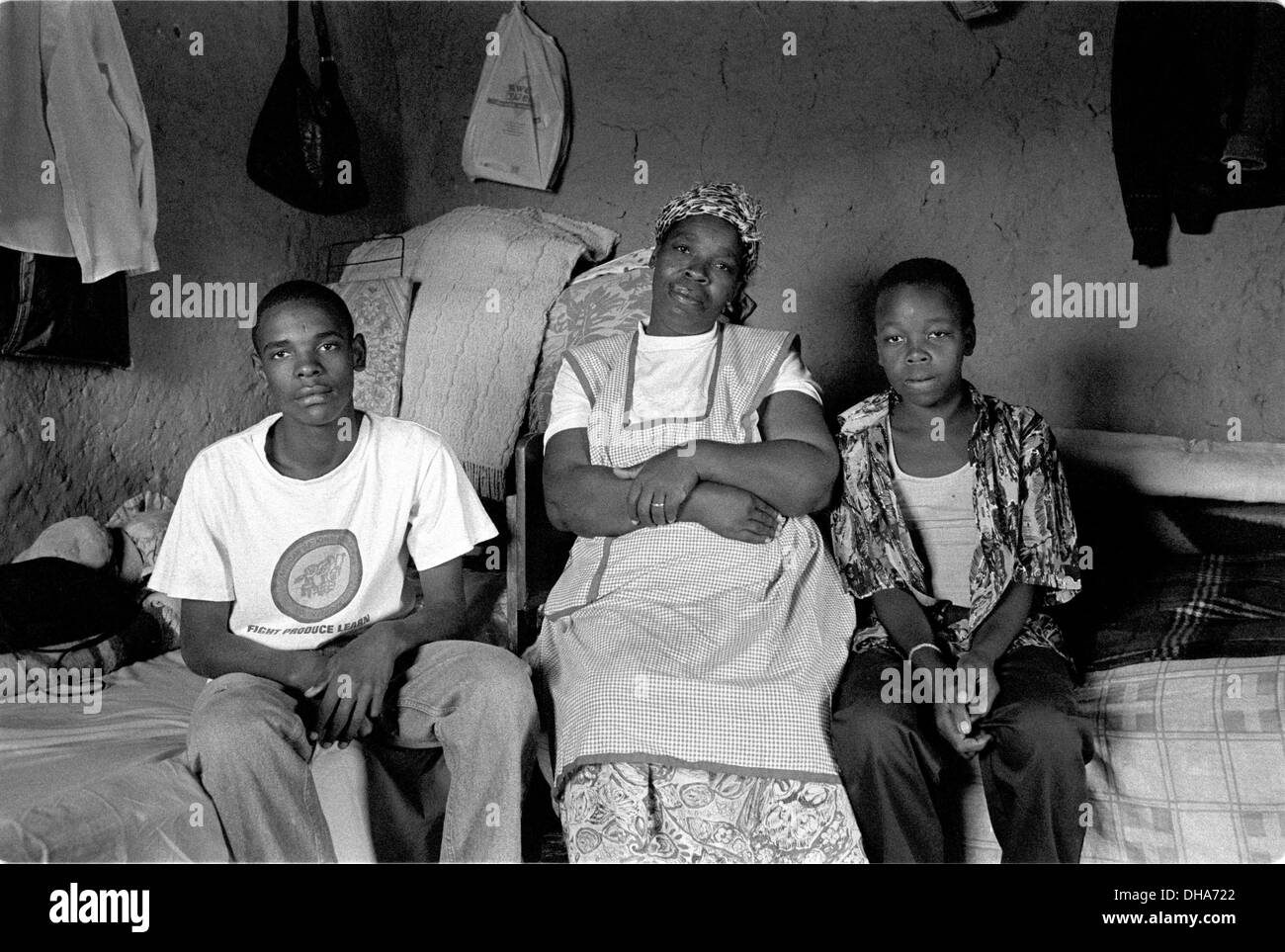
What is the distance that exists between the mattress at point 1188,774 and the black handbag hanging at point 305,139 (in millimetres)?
2581

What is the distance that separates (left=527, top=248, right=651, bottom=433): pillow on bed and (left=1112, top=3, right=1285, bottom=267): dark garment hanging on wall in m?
1.38

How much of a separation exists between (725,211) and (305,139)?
1630 mm

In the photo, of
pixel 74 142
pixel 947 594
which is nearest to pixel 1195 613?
pixel 947 594

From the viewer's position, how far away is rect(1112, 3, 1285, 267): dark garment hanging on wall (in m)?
2.62

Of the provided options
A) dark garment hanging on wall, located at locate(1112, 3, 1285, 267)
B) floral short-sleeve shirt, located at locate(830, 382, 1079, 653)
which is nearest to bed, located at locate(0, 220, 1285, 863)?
floral short-sleeve shirt, located at locate(830, 382, 1079, 653)

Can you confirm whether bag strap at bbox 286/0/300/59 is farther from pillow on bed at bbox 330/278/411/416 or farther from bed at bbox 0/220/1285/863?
bed at bbox 0/220/1285/863

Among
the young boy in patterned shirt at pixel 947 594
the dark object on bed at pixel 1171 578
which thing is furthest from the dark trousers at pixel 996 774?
the dark object on bed at pixel 1171 578

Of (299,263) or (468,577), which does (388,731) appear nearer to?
(468,577)

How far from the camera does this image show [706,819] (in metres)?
1.88

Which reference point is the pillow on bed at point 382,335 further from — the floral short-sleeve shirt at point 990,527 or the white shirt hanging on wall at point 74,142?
the floral short-sleeve shirt at point 990,527

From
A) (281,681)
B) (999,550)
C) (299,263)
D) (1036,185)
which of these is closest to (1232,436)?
(1036,185)

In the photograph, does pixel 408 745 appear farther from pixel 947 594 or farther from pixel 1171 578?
pixel 1171 578

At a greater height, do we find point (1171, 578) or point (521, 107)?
point (521, 107)

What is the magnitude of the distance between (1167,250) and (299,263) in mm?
2713
